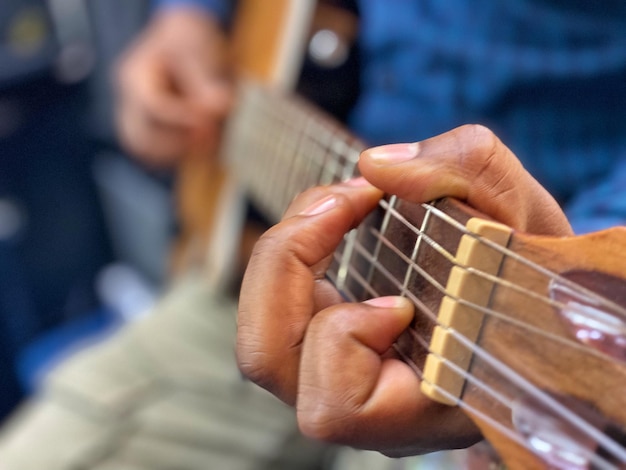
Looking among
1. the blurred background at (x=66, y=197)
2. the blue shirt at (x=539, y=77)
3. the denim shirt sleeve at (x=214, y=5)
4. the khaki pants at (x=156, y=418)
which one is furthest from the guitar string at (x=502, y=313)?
the blurred background at (x=66, y=197)

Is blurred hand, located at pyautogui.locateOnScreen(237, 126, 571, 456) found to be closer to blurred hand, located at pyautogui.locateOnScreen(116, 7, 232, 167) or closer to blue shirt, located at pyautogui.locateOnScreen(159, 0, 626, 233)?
blue shirt, located at pyautogui.locateOnScreen(159, 0, 626, 233)

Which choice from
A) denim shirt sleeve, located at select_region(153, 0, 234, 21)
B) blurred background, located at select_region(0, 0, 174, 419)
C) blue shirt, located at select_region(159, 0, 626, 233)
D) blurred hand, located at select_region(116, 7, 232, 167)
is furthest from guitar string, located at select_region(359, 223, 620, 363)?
blurred background, located at select_region(0, 0, 174, 419)

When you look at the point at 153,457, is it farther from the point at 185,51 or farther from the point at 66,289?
the point at 66,289

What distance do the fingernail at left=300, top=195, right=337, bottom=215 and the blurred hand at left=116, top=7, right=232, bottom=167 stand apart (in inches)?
18.3

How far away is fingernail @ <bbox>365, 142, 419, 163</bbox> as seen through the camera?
22cm

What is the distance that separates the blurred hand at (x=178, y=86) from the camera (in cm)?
70

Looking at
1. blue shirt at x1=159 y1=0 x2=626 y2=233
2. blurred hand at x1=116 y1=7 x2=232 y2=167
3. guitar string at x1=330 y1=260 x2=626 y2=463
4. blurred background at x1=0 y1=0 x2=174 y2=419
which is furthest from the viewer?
blurred background at x1=0 y1=0 x2=174 y2=419

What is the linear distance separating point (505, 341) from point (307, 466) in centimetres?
41

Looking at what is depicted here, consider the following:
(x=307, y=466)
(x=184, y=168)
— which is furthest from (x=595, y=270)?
(x=184, y=168)

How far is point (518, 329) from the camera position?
0.65 ft

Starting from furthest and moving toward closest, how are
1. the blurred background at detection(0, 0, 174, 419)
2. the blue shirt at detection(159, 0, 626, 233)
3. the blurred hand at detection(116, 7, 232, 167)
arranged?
the blurred background at detection(0, 0, 174, 419) → the blurred hand at detection(116, 7, 232, 167) → the blue shirt at detection(159, 0, 626, 233)

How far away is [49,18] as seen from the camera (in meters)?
0.96

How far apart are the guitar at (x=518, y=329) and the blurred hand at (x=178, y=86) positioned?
1.64 ft

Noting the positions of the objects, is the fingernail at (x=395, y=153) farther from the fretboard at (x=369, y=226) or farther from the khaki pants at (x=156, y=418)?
the khaki pants at (x=156, y=418)
